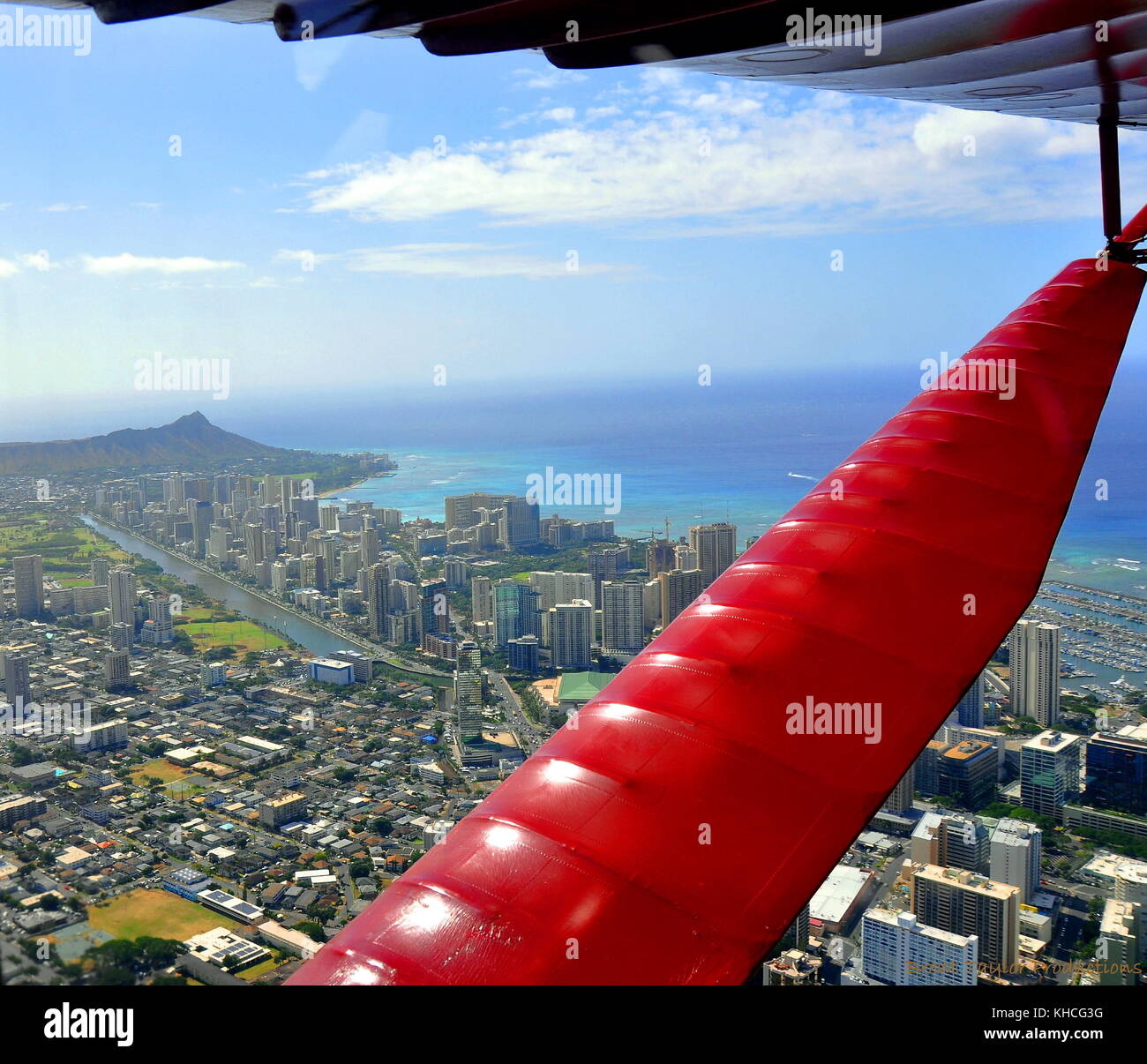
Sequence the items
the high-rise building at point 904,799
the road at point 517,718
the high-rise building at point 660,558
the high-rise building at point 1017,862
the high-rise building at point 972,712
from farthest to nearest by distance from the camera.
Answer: the high-rise building at point 660,558, the high-rise building at point 972,712, the road at point 517,718, the high-rise building at point 904,799, the high-rise building at point 1017,862

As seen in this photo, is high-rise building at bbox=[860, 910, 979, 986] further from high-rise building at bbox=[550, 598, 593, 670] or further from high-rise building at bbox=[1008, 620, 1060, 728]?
high-rise building at bbox=[550, 598, 593, 670]

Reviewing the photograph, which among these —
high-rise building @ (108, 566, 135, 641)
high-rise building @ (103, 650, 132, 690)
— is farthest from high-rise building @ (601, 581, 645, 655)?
high-rise building @ (108, 566, 135, 641)

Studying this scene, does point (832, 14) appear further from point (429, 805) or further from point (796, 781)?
point (429, 805)

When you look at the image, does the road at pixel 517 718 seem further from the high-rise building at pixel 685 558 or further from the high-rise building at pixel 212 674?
the high-rise building at pixel 685 558

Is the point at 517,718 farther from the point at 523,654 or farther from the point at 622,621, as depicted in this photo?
the point at 622,621

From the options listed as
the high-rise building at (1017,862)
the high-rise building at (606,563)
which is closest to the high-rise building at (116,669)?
the high-rise building at (606,563)

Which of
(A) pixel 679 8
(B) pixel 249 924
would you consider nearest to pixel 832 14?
(A) pixel 679 8

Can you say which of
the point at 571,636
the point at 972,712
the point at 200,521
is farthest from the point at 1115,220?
the point at 200,521
